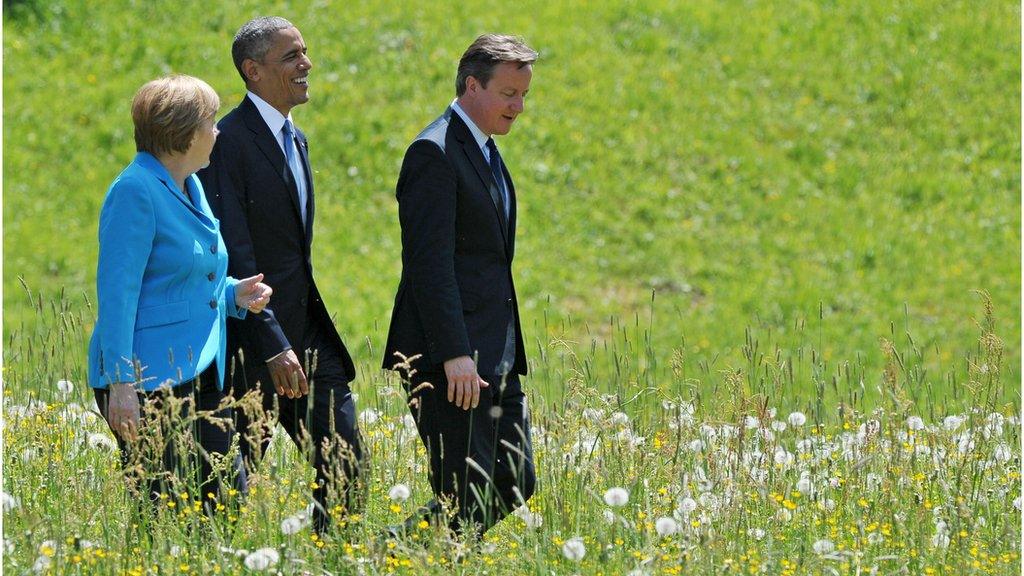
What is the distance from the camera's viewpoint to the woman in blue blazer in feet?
13.0

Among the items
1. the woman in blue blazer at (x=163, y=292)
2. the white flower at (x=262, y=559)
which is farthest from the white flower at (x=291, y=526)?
the woman in blue blazer at (x=163, y=292)

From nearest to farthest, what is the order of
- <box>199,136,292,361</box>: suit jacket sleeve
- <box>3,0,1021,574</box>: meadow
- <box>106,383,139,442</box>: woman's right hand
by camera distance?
<box>106,383,139,442</box>: woman's right hand → <box>199,136,292,361</box>: suit jacket sleeve → <box>3,0,1021,574</box>: meadow

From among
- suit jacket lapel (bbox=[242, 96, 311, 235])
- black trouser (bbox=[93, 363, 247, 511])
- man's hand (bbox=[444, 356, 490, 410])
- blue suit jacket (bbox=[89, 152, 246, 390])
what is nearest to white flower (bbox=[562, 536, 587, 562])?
man's hand (bbox=[444, 356, 490, 410])

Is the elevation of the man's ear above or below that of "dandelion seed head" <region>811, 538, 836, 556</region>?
above

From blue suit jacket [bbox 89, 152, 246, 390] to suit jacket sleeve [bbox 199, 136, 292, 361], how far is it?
0.17 metres

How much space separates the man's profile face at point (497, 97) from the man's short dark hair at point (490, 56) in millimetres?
15

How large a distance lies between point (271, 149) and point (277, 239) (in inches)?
11.2

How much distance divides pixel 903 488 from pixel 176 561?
2.29 m

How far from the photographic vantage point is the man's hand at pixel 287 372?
14.8ft

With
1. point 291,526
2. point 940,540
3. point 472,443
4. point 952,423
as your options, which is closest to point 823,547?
point 940,540

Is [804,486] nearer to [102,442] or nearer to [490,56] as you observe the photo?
[490,56]

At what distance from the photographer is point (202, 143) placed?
4137 mm

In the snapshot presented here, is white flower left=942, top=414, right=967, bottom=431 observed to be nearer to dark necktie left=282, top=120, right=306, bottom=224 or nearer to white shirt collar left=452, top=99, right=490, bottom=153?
white shirt collar left=452, top=99, right=490, bottom=153

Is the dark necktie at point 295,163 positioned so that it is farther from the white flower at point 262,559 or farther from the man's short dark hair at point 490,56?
the white flower at point 262,559
